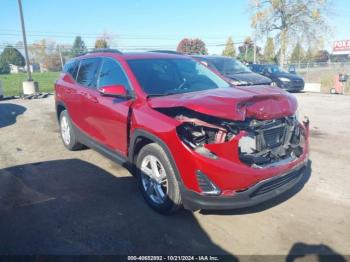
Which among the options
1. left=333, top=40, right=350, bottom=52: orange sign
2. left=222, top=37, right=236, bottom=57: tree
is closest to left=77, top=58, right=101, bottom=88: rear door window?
left=333, top=40, right=350, bottom=52: orange sign

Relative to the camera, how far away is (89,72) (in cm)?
507

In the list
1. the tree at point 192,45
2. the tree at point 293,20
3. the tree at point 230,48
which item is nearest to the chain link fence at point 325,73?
the tree at point 293,20

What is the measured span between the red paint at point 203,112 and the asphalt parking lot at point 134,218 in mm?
573

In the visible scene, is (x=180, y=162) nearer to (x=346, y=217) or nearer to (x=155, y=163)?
(x=155, y=163)

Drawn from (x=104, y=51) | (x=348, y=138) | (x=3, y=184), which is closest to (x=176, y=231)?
(x=3, y=184)

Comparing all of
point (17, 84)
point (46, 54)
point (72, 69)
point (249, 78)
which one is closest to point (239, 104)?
point (72, 69)

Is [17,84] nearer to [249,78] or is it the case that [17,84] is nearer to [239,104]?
[249,78]

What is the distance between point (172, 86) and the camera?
13.3ft

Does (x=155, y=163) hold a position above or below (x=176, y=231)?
above

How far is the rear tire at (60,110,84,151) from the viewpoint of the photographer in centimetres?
571

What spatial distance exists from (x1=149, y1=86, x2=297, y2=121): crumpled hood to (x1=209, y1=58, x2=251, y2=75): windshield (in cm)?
741

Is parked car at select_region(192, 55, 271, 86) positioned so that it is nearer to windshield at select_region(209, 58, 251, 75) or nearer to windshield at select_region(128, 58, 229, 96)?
windshield at select_region(209, 58, 251, 75)

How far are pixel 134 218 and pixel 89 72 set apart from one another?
2705mm

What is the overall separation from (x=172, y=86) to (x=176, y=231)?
1.85 meters
